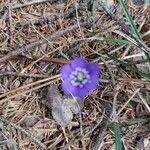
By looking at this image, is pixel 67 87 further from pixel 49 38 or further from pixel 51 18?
pixel 51 18

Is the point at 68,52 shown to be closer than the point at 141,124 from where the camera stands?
No

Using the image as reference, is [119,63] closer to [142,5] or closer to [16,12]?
[142,5]

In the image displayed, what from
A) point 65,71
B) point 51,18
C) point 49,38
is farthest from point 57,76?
point 51,18

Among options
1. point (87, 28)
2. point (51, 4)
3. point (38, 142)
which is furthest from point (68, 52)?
point (38, 142)

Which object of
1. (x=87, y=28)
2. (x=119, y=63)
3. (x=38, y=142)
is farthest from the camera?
(x=87, y=28)

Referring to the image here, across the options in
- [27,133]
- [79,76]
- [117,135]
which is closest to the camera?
[117,135]

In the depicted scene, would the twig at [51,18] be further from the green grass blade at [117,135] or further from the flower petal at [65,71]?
the green grass blade at [117,135]
